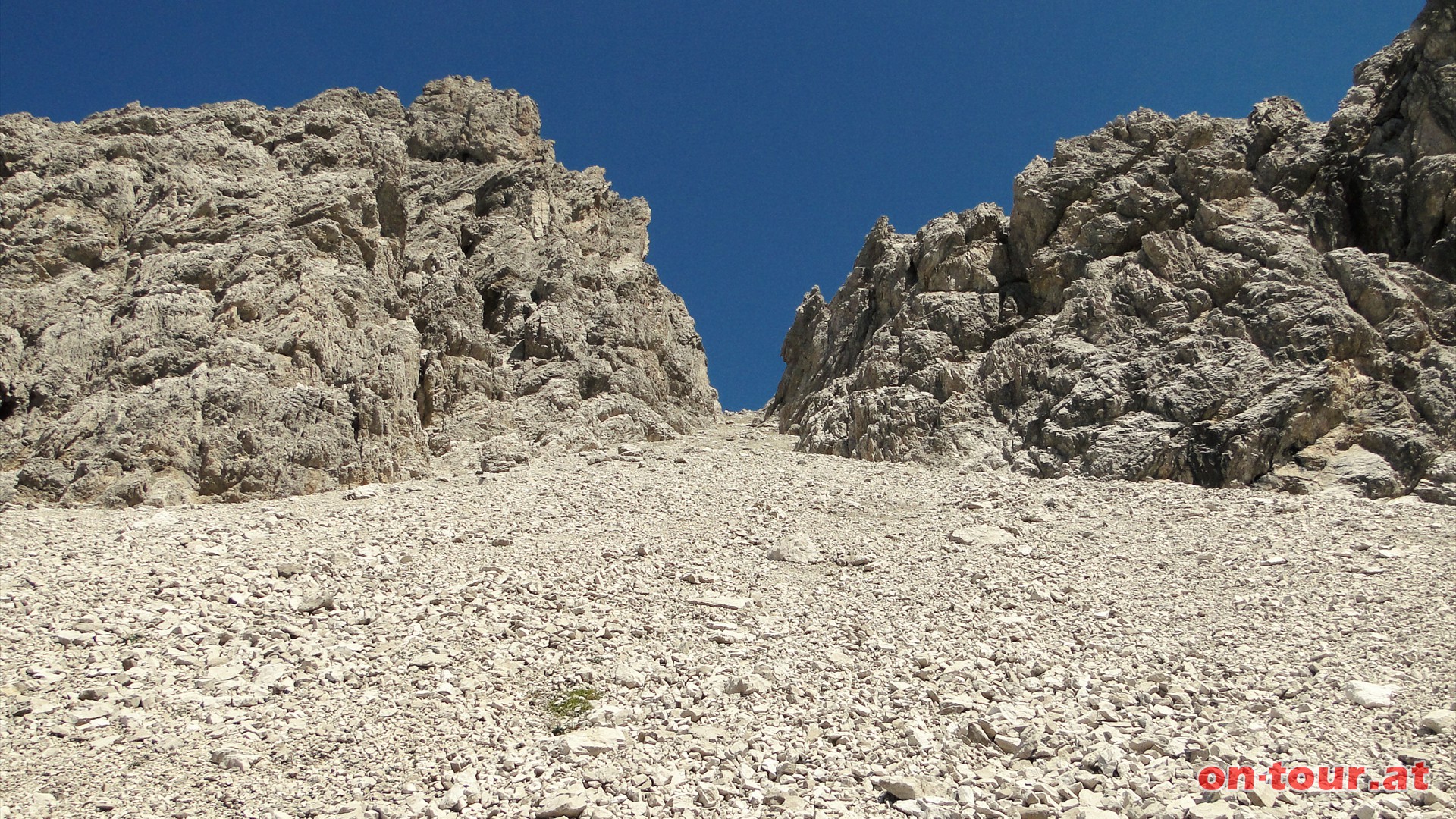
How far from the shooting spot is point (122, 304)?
69.8ft

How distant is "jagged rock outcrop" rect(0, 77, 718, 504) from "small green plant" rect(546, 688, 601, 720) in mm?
11280

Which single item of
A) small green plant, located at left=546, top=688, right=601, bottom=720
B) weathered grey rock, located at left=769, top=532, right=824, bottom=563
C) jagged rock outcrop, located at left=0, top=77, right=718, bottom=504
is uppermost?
jagged rock outcrop, located at left=0, top=77, right=718, bottom=504

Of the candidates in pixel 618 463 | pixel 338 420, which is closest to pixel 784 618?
pixel 618 463

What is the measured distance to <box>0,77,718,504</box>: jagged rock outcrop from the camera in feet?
62.5

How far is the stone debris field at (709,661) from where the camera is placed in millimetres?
8969

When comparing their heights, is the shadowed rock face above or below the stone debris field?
above

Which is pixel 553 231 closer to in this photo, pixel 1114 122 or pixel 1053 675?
pixel 1114 122

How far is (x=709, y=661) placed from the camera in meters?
11.9

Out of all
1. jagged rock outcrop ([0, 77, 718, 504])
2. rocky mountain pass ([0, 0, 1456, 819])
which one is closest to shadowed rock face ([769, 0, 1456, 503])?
rocky mountain pass ([0, 0, 1456, 819])

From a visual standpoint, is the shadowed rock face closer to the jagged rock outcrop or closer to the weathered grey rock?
the jagged rock outcrop

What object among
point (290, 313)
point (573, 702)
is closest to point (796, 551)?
point (573, 702)

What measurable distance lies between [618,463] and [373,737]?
14.5m

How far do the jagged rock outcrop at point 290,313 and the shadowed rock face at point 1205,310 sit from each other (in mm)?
9026

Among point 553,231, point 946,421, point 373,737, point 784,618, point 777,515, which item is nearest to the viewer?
point 373,737
